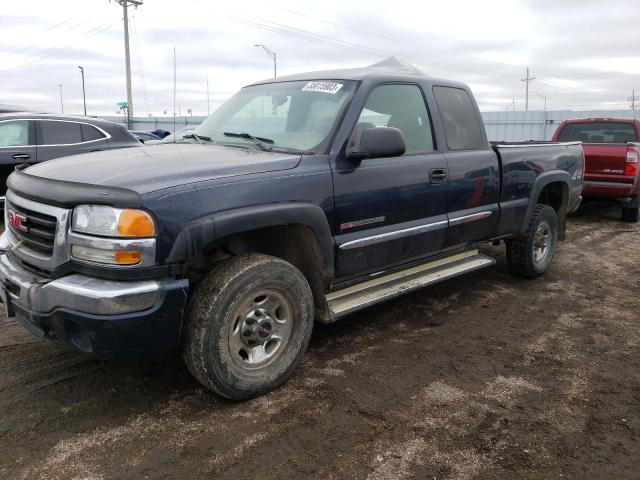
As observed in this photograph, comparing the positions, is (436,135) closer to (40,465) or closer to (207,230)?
(207,230)

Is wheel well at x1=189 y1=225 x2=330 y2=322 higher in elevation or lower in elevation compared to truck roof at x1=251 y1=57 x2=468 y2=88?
lower

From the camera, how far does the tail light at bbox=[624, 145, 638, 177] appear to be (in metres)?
8.75

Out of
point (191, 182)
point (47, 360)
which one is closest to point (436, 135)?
point (191, 182)

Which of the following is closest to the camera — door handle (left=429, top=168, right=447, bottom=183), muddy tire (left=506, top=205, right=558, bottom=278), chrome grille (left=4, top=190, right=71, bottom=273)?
chrome grille (left=4, top=190, right=71, bottom=273)

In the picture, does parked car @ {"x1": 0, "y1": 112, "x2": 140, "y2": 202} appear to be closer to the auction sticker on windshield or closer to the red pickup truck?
the auction sticker on windshield

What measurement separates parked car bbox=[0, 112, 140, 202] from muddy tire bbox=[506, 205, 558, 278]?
5247mm

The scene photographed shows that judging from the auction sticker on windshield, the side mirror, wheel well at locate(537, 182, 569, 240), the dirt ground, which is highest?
the auction sticker on windshield

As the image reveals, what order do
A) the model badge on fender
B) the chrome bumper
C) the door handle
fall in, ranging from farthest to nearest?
the door handle
the model badge on fender
the chrome bumper

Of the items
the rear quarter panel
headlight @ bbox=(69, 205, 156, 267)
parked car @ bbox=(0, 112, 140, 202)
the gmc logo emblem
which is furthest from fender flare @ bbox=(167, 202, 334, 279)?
parked car @ bbox=(0, 112, 140, 202)

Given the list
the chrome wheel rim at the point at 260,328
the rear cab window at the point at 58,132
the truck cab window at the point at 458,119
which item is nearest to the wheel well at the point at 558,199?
the truck cab window at the point at 458,119

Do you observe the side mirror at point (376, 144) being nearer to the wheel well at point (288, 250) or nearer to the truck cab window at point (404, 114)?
the truck cab window at point (404, 114)

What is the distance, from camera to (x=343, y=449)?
101 inches

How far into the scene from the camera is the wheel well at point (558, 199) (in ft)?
19.0

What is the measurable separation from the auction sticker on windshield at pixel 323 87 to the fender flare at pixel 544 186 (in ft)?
8.17
